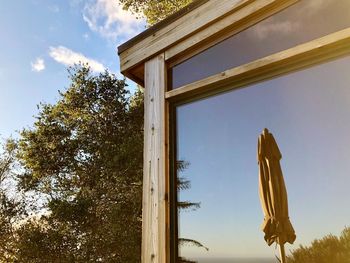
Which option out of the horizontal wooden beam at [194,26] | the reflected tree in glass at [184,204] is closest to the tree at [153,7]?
the horizontal wooden beam at [194,26]

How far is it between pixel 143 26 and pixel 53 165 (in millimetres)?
4541

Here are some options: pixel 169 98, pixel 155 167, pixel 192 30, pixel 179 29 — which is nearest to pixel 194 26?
pixel 192 30

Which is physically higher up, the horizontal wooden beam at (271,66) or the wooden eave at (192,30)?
the wooden eave at (192,30)

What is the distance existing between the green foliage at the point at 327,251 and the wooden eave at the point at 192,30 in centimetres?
116

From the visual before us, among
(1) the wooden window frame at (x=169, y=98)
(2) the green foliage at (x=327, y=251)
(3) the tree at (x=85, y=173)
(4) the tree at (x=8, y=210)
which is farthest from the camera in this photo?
(4) the tree at (x=8, y=210)

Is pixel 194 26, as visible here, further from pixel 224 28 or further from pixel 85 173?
pixel 85 173

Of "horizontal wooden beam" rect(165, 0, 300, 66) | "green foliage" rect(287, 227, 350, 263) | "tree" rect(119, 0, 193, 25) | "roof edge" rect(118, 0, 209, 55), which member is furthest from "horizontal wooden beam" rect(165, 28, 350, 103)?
"tree" rect(119, 0, 193, 25)

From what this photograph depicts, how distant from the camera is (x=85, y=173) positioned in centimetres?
909

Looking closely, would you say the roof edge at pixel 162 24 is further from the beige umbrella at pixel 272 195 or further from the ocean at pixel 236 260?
the ocean at pixel 236 260

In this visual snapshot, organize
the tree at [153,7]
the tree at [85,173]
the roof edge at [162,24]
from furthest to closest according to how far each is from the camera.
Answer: the tree at [153,7] < the tree at [85,173] < the roof edge at [162,24]

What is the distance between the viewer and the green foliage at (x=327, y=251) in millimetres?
1436

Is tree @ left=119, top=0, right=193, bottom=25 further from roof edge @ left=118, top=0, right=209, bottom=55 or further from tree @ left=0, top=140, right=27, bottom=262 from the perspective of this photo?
roof edge @ left=118, top=0, right=209, bottom=55

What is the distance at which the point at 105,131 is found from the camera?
933 cm

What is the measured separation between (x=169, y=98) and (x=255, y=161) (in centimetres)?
73
